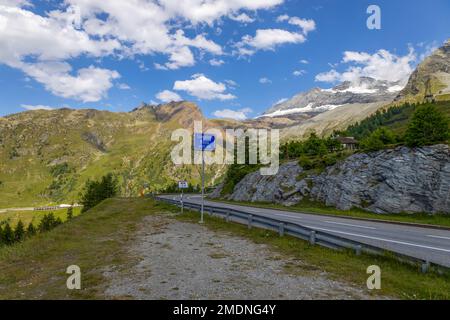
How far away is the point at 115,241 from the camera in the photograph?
1717cm

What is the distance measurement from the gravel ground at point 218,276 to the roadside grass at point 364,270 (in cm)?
54

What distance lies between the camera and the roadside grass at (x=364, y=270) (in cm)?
851

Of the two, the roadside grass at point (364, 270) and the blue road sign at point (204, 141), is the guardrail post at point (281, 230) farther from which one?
the blue road sign at point (204, 141)

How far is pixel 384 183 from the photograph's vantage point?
35.1 meters

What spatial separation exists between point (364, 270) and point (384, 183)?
92.7 feet

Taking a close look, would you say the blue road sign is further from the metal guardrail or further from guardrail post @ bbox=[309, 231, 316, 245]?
guardrail post @ bbox=[309, 231, 316, 245]

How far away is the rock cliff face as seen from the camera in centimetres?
3005

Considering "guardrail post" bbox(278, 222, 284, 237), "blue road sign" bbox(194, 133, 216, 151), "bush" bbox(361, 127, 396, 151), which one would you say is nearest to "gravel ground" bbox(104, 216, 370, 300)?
"guardrail post" bbox(278, 222, 284, 237)

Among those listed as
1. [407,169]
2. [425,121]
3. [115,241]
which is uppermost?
[425,121]

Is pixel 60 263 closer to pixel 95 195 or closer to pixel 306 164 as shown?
pixel 306 164
